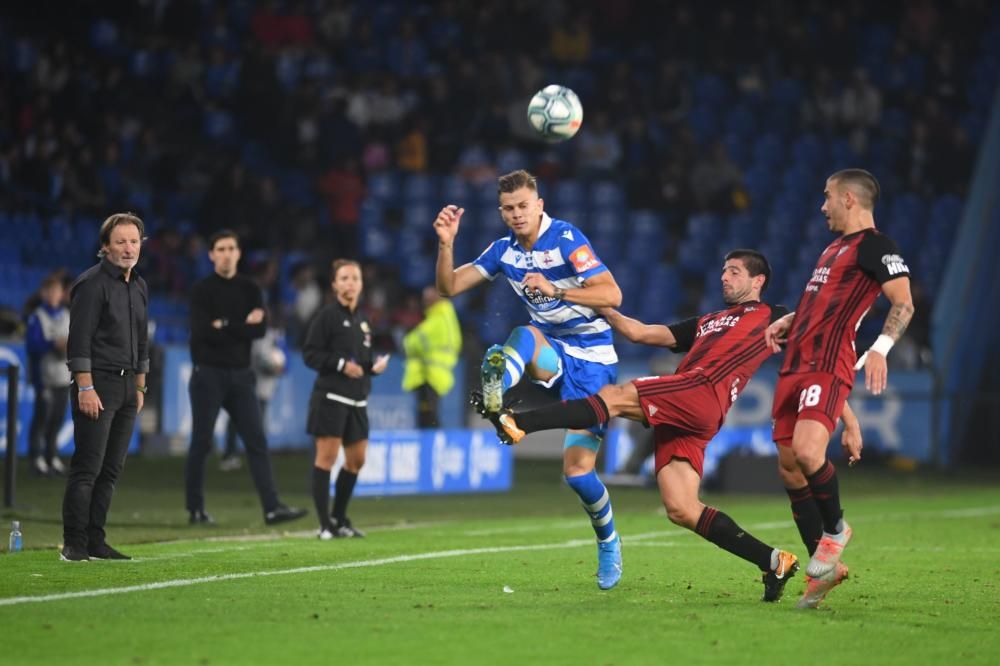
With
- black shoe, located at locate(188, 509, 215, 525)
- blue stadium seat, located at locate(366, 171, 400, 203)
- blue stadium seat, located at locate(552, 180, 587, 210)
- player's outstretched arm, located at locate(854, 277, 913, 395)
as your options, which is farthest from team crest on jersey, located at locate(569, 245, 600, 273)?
blue stadium seat, located at locate(366, 171, 400, 203)

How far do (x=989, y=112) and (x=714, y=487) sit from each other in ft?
44.8

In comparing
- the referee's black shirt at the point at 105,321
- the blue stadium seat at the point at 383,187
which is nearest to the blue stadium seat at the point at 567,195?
the blue stadium seat at the point at 383,187

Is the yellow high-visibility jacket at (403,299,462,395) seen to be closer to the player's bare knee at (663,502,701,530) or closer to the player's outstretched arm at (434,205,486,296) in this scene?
the player's outstretched arm at (434,205,486,296)

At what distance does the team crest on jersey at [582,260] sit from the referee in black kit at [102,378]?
3.06 meters

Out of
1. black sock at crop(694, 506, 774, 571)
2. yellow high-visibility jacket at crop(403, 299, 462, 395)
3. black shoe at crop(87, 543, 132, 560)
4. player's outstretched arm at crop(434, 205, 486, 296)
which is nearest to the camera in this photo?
black sock at crop(694, 506, 774, 571)

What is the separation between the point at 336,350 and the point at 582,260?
4556 millimetres

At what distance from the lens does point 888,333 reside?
7.80m

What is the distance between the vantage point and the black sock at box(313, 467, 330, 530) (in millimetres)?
12586

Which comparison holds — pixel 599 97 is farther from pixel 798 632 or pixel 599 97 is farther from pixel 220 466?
pixel 798 632

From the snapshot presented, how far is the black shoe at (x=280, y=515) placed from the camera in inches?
516

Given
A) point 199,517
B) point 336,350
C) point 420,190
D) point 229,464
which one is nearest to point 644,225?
point 420,190

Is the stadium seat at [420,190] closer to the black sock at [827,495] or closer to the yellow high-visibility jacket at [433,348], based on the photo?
the yellow high-visibility jacket at [433,348]

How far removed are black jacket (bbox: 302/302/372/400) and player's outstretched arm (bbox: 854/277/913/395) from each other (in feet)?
18.9

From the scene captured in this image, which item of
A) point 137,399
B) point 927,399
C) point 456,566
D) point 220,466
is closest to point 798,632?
point 456,566
